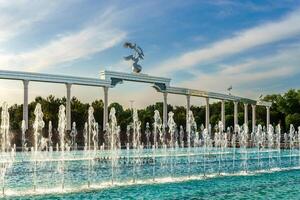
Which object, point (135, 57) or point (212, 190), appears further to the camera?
point (135, 57)

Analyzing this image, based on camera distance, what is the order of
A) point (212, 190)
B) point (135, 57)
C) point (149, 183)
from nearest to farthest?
point (212, 190) < point (149, 183) < point (135, 57)

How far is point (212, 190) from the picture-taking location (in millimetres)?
14703

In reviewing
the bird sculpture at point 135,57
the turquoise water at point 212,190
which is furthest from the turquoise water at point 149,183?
the bird sculpture at point 135,57

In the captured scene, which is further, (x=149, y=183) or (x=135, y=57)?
(x=135, y=57)

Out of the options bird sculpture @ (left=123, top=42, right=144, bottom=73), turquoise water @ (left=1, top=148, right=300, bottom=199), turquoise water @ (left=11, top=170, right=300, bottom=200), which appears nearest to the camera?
turquoise water @ (left=11, top=170, right=300, bottom=200)

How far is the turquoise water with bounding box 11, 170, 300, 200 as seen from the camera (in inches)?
530

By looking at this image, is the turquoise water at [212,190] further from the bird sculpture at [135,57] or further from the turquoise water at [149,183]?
the bird sculpture at [135,57]

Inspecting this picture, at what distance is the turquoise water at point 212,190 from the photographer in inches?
530

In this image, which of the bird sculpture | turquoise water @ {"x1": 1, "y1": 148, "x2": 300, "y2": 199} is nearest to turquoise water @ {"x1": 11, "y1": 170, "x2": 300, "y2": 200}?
turquoise water @ {"x1": 1, "y1": 148, "x2": 300, "y2": 199}

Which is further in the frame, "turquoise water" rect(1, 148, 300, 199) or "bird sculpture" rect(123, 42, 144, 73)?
"bird sculpture" rect(123, 42, 144, 73)

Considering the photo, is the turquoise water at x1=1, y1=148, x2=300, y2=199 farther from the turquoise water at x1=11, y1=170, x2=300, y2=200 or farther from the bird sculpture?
the bird sculpture

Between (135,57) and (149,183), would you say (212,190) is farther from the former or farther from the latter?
(135,57)

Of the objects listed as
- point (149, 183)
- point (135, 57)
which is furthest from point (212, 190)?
point (135, 57)

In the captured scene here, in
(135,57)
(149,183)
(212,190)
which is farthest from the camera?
(135,57)
